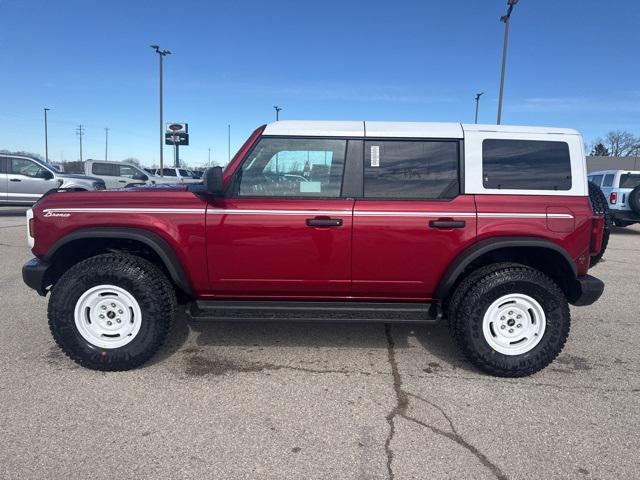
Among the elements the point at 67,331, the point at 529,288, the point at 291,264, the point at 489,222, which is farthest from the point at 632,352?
the point at 67,331

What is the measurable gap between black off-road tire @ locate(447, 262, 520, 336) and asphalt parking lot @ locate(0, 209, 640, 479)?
0.45 metres

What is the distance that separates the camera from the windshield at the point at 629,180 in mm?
11430

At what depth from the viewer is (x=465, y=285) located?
3346mm

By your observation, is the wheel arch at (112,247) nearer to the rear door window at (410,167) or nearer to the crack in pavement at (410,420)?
the rear door window at (410,167)

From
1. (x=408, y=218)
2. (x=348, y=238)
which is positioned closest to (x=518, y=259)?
(x=408, y=218)

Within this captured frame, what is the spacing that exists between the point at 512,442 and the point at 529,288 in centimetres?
118

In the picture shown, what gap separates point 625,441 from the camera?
2568mm

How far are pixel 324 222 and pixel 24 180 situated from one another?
13084 millimetres

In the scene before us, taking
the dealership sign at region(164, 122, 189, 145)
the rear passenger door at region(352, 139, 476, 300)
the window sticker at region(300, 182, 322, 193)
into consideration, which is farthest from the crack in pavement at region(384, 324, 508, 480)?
the dealership sign at region(164, 122, 189, 145)

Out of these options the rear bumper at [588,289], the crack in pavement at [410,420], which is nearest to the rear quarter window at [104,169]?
the crack in pavement at [410,420]

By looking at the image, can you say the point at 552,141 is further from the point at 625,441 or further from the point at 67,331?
the point at 67,331

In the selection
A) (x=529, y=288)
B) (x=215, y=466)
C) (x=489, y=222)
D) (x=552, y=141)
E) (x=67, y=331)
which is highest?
(x=552, y=141)

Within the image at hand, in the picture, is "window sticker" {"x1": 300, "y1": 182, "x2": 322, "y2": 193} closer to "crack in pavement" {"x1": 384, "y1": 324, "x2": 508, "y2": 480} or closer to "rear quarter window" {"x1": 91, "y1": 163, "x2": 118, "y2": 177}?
"crack in pavement" {"x1": 384, "y1": 324, "x2": 508, "y2": 480}

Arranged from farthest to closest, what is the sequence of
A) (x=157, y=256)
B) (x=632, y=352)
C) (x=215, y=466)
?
(x=632, y=352) < (x=157, y=256) < (x=215, y=466)
